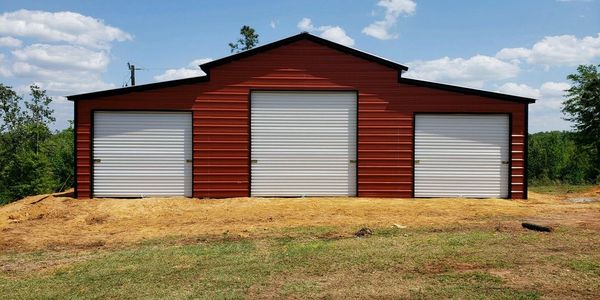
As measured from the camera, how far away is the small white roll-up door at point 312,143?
16453mm

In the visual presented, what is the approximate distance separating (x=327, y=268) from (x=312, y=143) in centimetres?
930

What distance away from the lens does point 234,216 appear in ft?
42.5

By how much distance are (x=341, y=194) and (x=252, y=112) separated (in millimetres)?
4068

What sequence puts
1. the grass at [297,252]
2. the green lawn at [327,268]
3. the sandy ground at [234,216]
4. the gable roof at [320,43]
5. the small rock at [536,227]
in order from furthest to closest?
the gable roof at [320,43], the sandy ground at [234,216], the small rock at [536,227], the grass at [297,252], the green lawn at [327,268]

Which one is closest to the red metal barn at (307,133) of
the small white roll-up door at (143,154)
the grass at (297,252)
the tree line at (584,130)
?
the small white roll-up door at (143,154)

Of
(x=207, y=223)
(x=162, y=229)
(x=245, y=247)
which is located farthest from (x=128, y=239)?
(x=245, y=247)

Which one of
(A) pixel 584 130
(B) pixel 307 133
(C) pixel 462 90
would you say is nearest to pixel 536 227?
(C) pixel 462 90

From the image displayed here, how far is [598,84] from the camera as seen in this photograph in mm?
28438

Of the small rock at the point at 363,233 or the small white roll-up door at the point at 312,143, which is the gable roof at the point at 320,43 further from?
the small rock at the point at 363,233

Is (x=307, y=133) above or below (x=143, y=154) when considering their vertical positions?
above

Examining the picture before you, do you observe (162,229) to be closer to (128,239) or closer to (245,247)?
(128,239)

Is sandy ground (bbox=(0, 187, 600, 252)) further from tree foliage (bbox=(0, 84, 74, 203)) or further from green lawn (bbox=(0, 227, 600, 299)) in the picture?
tree foliage (bbox=(0, 84, 74, 203))

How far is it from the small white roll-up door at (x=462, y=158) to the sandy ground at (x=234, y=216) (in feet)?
2.82

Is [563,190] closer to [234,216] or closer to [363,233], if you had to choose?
[363,233]
